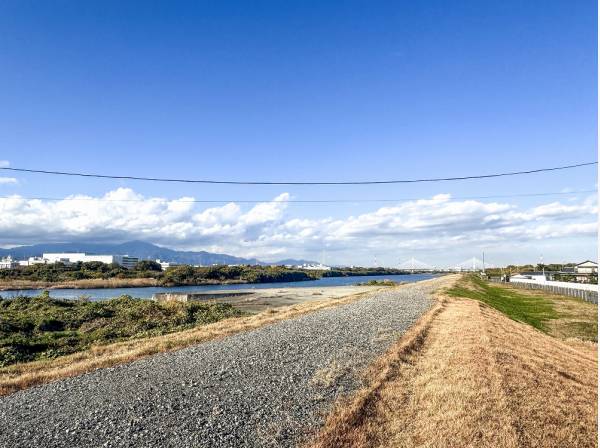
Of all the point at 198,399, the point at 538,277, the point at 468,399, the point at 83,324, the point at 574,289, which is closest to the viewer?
the point at 198,399

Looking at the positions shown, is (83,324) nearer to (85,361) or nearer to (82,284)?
(85,361)

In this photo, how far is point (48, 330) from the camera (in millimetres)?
28297

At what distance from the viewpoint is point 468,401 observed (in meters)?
10.1

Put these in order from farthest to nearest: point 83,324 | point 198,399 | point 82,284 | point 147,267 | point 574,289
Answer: point 147,267 < point 82,284 < point 574,289 < point 83,324 < point 198,399

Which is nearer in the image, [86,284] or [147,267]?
[86,284]

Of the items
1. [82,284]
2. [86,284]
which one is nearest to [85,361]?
[86,284]

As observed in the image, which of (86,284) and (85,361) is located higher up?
(85,361)

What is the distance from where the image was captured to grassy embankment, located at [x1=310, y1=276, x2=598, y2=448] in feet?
27.4

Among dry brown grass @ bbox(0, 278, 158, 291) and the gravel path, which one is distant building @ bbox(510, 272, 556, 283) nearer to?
the gravel path

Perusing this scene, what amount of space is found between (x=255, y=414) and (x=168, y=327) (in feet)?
71.4

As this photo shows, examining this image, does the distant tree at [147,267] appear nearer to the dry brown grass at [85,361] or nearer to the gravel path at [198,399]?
the dry brown grass at [85,361]

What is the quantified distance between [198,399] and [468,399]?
6020 millimetres

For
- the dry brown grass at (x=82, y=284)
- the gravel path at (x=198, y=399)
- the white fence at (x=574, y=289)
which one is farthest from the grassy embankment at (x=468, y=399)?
the dry brown grass at (x=82, y=284)

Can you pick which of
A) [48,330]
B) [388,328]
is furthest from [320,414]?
[48,330]
